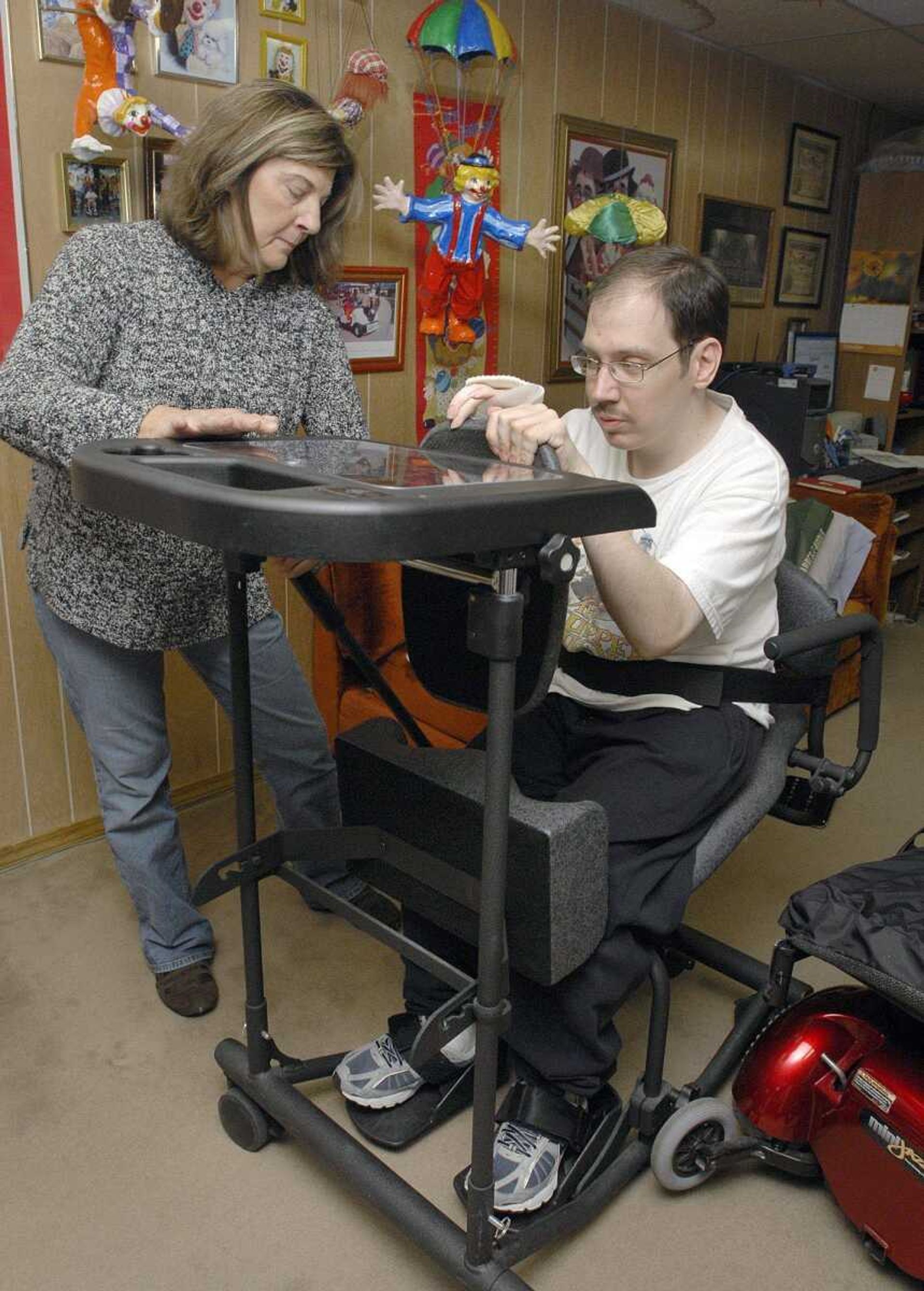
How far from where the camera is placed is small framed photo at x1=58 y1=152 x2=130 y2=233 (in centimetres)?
209

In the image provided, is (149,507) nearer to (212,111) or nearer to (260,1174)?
(212,111)

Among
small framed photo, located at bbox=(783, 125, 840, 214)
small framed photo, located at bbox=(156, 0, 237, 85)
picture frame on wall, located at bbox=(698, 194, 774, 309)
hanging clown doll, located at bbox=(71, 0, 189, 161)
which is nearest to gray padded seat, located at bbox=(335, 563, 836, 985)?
hanging clown doll, located at bbox=(71, 0, 189, 161)

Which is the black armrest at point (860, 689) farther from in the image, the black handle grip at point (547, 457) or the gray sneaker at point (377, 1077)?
the gray sneaker at point (377, 1077)

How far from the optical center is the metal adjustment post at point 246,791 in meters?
1.40

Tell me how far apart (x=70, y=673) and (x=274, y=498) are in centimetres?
102

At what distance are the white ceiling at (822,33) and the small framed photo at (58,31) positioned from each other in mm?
1819

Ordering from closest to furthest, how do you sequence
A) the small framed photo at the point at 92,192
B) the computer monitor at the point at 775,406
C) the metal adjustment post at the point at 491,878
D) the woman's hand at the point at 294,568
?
the metal adjustment post at the point at 491,878
the woman's hand at the point at 294,568
the small framed photo at the point at 92,192
the computer monitor at the point at 775,406

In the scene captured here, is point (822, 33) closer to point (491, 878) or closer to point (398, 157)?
point (398, 157)

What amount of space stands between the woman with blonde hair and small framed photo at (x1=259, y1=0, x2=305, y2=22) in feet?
2.88

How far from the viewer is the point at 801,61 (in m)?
3.87

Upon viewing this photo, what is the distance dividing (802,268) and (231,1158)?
13.4 feet

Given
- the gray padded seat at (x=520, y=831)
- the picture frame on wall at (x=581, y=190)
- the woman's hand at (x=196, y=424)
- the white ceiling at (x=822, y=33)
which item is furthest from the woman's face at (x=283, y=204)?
the white ceiling at (x=822, y=33)

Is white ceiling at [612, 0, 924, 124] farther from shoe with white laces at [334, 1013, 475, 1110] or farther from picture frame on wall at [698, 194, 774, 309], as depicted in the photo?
shoe with white laces at [334, 1013, 475, 1110]

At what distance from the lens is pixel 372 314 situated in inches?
107
